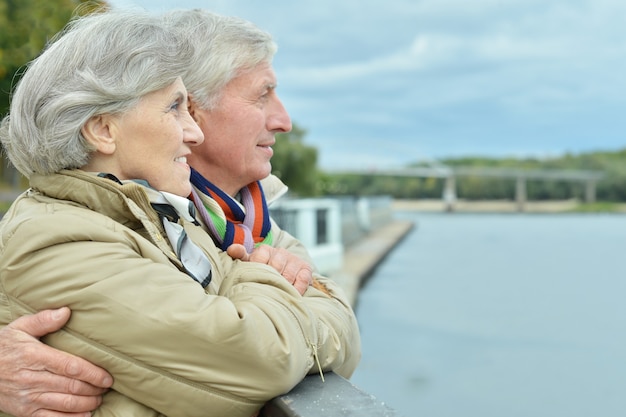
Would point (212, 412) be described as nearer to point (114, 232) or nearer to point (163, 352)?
point (163, 352)

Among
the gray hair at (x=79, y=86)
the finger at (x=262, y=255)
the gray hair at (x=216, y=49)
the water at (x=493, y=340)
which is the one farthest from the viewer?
the water at (x=493, y=340)

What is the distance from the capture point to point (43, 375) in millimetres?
1248

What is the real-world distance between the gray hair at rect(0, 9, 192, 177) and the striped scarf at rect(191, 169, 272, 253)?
0.34 meters

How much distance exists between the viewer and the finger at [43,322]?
120 cm

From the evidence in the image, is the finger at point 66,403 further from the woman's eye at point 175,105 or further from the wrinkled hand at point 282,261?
the woman's eye at point 175,105

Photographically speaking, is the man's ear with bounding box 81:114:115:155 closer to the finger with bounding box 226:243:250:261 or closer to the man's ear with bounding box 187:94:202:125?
the finger with bounding box 226:243:250:261

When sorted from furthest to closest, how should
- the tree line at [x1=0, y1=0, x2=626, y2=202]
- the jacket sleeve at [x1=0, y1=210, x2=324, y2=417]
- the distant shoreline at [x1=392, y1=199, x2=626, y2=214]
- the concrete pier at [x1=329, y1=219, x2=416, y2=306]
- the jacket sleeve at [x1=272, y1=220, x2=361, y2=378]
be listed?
1. the distant shoreline at [x1=392, y1=199, x2=626, y2=214]
2. the tree line at [x1=0, y1=0, x2=626, y2=202]
3. the concrete pier at [x1=329, y1=219, x2=416, y2=306]
4. the jacket sleeve at [x1=272, y1=220, x2=361, y2=378]
5. the jacket sleeve at [x1=0, y1=210, x2=324, y2=417]

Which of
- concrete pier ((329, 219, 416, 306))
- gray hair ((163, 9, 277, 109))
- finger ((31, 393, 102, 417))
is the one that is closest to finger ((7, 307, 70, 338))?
finger ((31, 393, 102, 417))

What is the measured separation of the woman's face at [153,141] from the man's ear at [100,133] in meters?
0.01

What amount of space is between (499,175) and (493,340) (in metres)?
79.4

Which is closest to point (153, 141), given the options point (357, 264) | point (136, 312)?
point (136, 312)

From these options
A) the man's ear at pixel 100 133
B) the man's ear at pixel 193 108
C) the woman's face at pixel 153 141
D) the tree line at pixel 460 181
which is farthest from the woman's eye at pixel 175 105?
the tree line at pixel 460 181

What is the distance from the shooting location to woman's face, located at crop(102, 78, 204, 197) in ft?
4.50

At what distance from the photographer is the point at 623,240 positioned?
1470 inches
